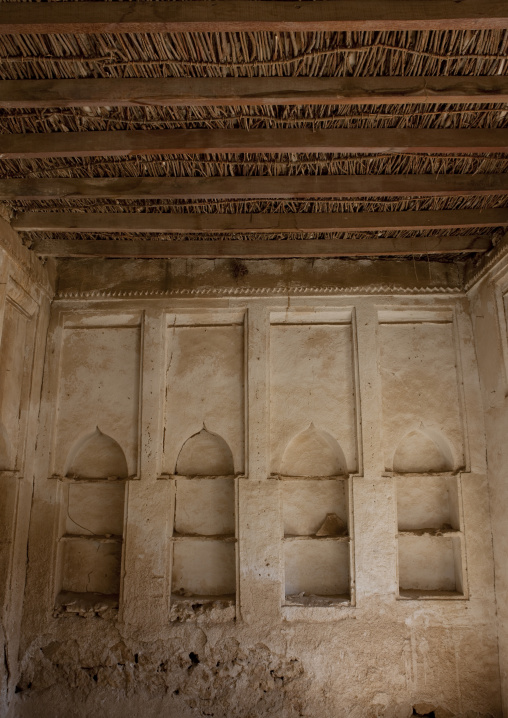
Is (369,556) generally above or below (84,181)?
below

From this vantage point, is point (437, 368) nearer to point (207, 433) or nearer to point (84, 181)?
point (207, 433)

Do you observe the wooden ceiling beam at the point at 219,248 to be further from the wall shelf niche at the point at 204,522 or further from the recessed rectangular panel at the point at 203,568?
the recessed rectangular panel at the point at 203,568

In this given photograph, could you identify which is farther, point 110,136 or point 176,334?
point 176,334

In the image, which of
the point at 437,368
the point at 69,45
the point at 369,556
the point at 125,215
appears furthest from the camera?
the point at 437,368

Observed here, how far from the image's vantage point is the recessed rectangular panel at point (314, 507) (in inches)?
205

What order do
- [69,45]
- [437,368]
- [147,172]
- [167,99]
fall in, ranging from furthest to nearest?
[437,368] → [147,172] → [167,99] → [69,45]

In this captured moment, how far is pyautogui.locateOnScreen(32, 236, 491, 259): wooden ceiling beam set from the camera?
5047 millimetres

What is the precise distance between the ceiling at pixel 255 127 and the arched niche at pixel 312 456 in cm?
175

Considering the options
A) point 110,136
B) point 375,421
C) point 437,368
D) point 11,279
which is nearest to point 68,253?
point 11,279

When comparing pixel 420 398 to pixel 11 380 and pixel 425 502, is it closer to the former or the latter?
pixel 425 502

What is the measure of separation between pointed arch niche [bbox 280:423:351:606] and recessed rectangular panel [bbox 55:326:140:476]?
1.53 meters

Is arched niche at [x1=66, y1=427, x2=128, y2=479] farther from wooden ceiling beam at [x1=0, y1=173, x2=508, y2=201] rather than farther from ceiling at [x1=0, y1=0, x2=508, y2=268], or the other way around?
wooden ceiling beam at [x1=0, y1=173, x2=508, y2=201]

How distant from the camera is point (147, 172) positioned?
4.07 metres

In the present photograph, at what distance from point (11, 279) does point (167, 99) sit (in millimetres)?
2302
